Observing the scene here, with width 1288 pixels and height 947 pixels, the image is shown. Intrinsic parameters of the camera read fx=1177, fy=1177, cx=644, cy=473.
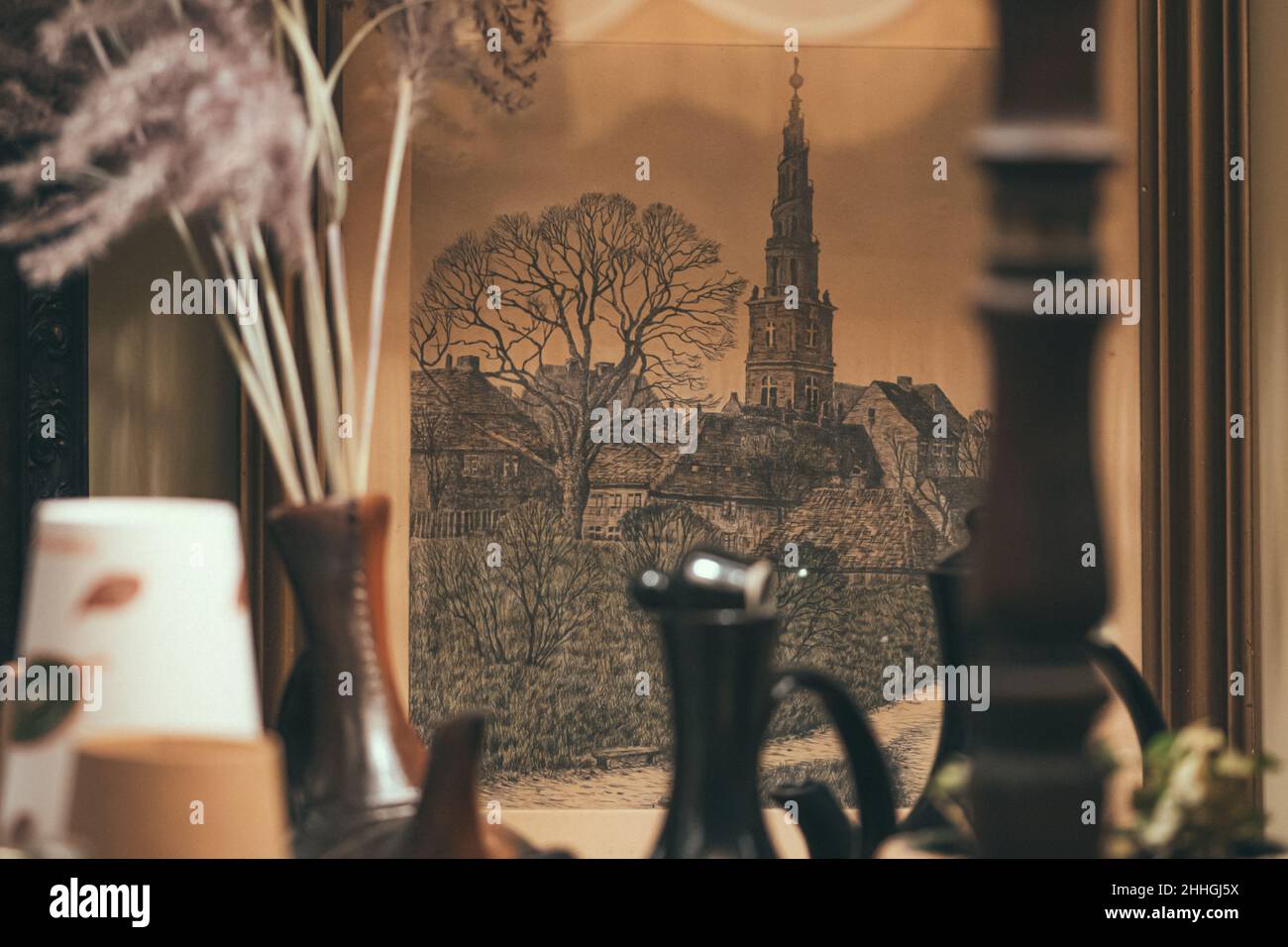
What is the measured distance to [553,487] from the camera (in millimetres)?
1811

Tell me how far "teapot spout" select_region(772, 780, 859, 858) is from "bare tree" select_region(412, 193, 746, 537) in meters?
1.10

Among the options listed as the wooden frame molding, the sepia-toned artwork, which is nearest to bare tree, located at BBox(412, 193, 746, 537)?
the sepia-toned artwork

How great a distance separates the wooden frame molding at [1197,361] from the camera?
168 cm

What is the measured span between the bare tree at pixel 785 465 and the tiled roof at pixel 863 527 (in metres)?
0.02

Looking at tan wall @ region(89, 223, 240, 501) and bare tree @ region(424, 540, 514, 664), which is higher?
tan wall @ region(89, 223, 240, 501)

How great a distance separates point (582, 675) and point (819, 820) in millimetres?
1108

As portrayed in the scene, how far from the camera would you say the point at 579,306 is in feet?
5.92

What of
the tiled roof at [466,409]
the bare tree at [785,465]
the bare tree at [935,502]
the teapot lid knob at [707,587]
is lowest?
the teapot lid knob at [707,587]

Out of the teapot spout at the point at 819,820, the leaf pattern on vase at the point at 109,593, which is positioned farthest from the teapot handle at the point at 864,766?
the leaf pattern on vase at the point at 109,593

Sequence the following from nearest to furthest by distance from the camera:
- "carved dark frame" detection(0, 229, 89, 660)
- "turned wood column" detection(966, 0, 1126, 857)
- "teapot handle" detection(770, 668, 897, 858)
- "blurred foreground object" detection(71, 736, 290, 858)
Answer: "turned wood column" detection(966, 0, 1126, 857), "blurred foreground object" detection(71, 736, 290, 858), "teapot handle" detection(770, 668, 897, 858), "carved dark frame" detection(0, 229, 89, 660)

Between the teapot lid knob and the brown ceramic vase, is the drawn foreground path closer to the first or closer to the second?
the brown ceramic vase

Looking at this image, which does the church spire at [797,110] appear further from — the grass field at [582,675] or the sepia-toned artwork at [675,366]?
the grass field at [582,675]

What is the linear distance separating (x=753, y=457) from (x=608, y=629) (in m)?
0.35

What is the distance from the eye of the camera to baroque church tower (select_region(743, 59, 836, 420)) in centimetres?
181
